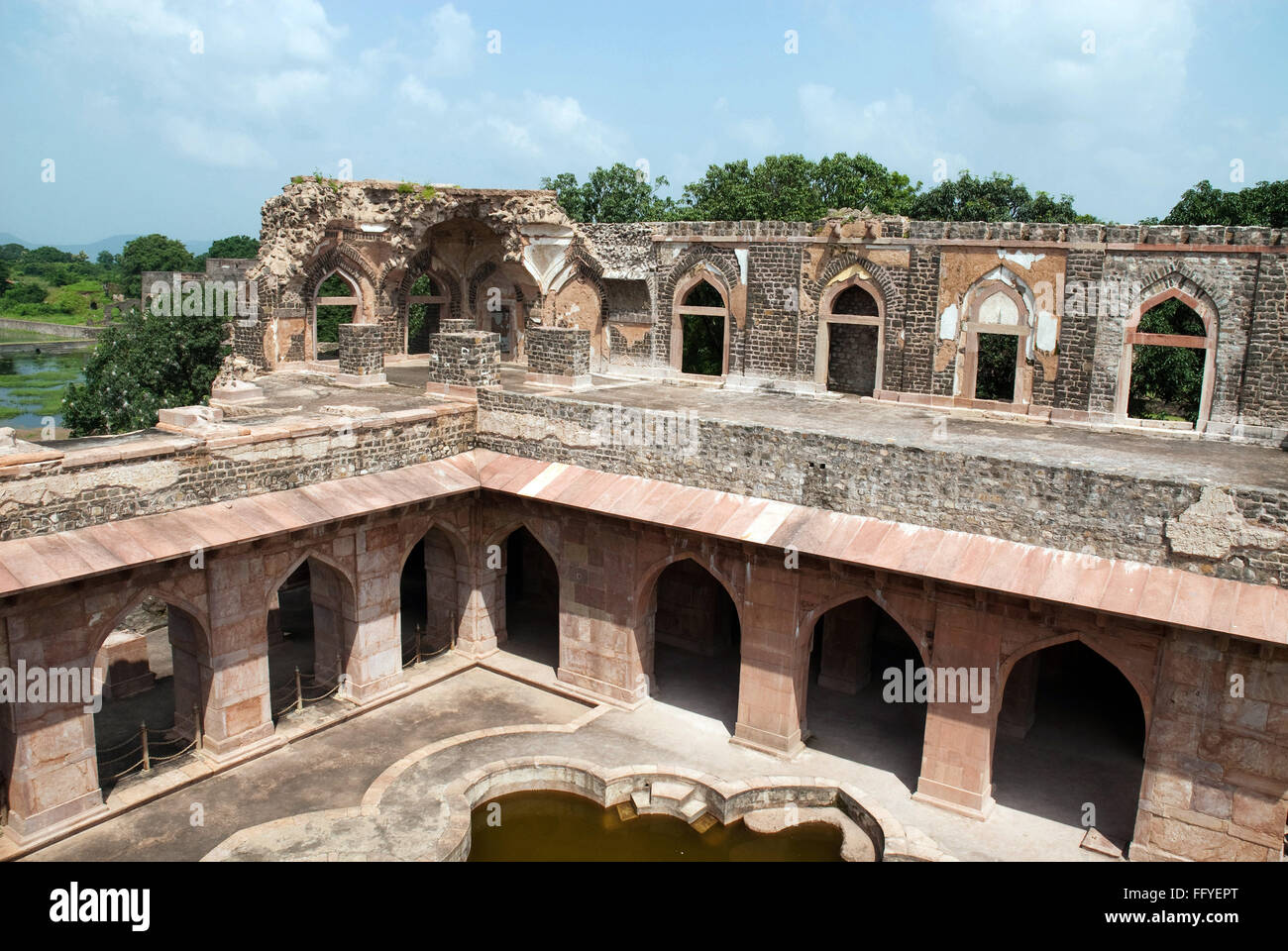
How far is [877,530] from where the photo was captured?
454 inches

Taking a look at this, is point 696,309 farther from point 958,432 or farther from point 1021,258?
point 958,432

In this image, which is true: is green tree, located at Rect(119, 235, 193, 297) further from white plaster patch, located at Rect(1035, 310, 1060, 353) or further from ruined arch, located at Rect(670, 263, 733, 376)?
white plaster patch, located at Rect(1035, 310, 1060, 353)

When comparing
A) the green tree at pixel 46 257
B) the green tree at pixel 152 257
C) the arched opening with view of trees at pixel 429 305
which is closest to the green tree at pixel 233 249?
the green tree at pixel 152 257

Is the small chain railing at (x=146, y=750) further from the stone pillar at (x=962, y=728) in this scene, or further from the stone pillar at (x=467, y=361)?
the stone pillar at (x=962, y=728)

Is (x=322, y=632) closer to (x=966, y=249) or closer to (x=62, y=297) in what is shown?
(x=966, y=249)

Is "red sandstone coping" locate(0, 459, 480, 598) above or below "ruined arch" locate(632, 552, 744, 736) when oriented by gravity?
above

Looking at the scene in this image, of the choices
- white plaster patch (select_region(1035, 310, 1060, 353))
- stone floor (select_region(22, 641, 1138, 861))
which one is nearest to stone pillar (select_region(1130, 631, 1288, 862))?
stone floor (select_region(22, 641, 1138, 861))

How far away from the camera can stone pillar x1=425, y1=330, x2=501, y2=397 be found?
15.8 metres

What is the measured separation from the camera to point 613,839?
11.3 m

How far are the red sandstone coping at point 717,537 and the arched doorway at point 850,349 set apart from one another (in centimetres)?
661

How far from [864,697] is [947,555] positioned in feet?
15.3

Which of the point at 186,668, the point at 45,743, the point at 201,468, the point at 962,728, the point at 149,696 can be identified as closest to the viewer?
the point at 45,743

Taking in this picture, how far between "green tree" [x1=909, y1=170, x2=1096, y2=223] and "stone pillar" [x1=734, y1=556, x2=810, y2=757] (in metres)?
23.5

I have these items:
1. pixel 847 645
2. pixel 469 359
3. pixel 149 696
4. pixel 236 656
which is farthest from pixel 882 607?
pixel 149 696
